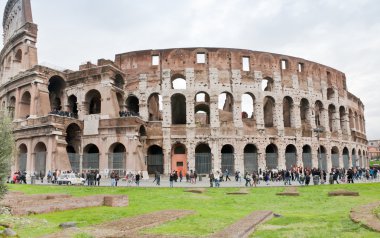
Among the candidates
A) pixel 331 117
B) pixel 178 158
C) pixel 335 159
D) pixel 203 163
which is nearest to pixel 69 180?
pixel 178 158

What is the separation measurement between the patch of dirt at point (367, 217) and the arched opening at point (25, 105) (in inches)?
1207

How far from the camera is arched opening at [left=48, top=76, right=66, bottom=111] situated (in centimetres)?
3409

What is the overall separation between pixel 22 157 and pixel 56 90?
25.0 ft

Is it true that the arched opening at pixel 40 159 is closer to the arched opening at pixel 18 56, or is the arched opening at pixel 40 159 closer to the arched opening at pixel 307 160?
the arched opening at pixel 18 56

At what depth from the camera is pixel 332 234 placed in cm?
711

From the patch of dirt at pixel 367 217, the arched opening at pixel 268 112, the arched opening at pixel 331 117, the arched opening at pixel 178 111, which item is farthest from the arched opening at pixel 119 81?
the patch of dirt at pixel 367 217

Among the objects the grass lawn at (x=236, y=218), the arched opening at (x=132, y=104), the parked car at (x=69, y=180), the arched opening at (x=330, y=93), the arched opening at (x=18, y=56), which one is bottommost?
the grass lawn at (x=236, y=218)

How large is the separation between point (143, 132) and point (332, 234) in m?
25.0

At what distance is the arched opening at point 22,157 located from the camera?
30733 mm

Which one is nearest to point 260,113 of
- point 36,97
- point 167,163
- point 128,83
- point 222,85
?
point 222,85

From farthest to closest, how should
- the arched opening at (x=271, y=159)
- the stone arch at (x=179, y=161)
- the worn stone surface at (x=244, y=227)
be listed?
the arched opening at (x=271, y=159), the stone arch at (x=179, y=161), the worn stone surface at (x=244, y=227)

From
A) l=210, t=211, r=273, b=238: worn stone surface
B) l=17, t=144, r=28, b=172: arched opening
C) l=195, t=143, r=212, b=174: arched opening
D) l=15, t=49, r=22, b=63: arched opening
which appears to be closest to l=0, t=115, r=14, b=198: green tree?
l=210, t=211, r=273, b=238: worn stone surface

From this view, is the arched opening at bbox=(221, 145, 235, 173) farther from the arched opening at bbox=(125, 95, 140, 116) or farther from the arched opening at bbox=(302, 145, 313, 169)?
the arched opening at bbox=(125, 95, 140, 116)

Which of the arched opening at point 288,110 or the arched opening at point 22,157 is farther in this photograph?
the arched opening at point 288,110
